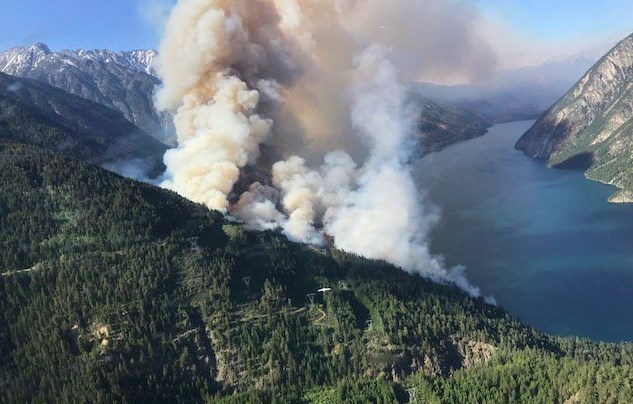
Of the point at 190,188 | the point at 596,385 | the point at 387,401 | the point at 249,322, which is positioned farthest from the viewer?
the point at 190,188

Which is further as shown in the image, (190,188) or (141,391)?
(190,188)

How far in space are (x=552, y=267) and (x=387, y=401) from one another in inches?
4192

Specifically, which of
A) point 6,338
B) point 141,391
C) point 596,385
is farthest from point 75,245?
point 596,385

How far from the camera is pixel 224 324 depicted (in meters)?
115

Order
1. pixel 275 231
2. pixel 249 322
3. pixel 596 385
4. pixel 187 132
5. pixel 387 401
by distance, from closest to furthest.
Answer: pixel 596 385 → pixel 387 401 → pixel 249 322 → pixel 275 231 → pixel 187 132

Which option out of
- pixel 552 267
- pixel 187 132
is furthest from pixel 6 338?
pixel 552 267

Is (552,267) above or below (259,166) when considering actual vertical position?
below

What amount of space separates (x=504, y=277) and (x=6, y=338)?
129693 mm

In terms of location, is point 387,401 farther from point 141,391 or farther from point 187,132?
point 187,132

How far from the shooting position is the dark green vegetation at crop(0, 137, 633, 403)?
10381cm

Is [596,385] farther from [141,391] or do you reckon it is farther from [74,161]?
[74,161]

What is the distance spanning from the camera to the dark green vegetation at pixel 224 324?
10381 centimetres

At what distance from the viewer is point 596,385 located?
9562 centimetres

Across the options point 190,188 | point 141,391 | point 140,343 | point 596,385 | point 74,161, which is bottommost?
point 596,385
